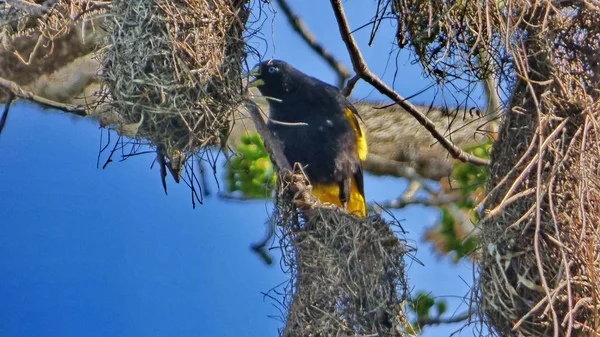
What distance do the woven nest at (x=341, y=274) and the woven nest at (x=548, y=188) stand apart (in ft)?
0.82

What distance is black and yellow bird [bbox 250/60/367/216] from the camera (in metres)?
2.49

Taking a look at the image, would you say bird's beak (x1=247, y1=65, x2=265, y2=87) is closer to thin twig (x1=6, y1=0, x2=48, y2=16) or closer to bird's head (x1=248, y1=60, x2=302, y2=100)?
bird's head (x1=248, y1=60, x2=302, y2=100)

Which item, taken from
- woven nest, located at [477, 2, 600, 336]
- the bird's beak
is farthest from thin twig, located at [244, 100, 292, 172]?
woven nest, located at [477, 2, 600, 336]

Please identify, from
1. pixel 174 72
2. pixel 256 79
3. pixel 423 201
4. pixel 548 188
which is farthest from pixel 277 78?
pixel 548 188

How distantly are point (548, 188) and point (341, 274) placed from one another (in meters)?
0.49

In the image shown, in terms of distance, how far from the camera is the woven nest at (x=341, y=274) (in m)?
1.75

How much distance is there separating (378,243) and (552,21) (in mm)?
590

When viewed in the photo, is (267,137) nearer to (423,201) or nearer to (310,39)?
(310,39)

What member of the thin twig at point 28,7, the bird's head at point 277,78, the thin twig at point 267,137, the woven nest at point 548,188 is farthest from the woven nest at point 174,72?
the woven nest at point 548,188

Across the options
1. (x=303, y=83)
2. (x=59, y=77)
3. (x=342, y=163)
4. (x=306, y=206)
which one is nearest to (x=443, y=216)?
(x=342, y=163)

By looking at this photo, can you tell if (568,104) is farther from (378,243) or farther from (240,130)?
(240,130)

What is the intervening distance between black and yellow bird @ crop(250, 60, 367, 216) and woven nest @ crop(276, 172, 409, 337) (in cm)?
57

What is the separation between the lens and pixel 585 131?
1.55 metres

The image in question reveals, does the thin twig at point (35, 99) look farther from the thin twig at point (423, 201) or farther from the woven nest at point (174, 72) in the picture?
the thin twig at point (423, 201)
